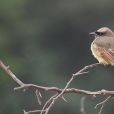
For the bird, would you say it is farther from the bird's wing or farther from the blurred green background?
the blurred green background

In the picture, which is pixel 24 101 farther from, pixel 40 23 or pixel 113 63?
pixel 113 63

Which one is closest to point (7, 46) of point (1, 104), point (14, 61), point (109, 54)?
point (14, 61)

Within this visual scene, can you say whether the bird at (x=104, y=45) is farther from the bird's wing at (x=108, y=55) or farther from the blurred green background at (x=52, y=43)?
the blurred green background at (x=52, y=43)

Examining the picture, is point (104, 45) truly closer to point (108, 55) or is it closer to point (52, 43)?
point (108, 55)

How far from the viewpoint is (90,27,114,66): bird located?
8.04 meters

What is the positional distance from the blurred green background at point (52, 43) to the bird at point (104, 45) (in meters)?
16.0

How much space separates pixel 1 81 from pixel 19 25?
4885mm

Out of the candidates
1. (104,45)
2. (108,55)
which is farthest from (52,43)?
(108,55)

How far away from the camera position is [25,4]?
31.5m

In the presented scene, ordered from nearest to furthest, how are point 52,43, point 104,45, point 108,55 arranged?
point 108,55 < point 104,45 < point 52,43

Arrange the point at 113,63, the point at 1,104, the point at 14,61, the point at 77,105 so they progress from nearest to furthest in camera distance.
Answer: the point at 113,63 → the point at 1,104 → the point at 77,105 → the point at 14,61

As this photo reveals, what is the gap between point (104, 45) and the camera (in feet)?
26.9

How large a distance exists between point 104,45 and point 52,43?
74.0ft

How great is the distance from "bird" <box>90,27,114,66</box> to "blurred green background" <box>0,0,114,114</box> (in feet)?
52.6
